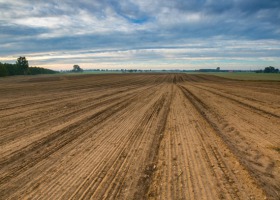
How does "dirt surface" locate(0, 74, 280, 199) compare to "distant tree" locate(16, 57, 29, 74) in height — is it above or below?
below

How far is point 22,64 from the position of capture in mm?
114062

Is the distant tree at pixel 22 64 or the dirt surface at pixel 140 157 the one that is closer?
the dirt surface at pixel 140 157

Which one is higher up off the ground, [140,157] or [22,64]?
[22,64]

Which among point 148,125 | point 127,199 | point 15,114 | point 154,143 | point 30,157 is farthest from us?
point 15,114

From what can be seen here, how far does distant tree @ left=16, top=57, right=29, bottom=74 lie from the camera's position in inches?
4456

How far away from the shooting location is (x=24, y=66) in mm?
114438

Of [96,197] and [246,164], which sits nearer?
[96,197]

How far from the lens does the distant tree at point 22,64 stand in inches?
4456

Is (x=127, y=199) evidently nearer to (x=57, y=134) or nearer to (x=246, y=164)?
(x=246, y=164)

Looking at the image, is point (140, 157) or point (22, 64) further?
point (22, 64)

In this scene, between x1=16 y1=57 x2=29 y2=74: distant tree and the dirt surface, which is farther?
x1=16 y1=57 x2=29 y2=74: distant tree

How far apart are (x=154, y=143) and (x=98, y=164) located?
228 cm

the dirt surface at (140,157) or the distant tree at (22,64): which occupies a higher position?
the distant tree at (22,64)

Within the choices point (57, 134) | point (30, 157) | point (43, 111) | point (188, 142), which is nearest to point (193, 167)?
point (188, 142)
